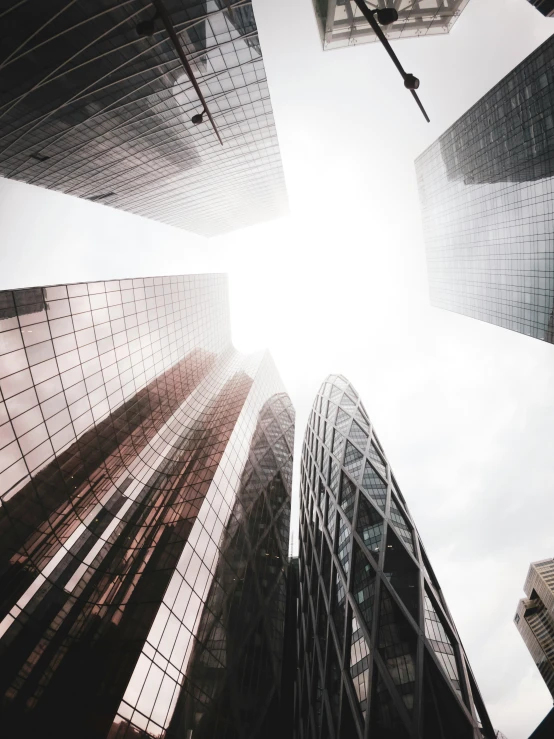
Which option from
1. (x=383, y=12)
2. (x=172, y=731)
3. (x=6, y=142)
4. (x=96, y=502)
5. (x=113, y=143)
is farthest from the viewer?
(x=113, y=143)

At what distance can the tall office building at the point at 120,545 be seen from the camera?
17.0m

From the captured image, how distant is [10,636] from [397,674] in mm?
22586

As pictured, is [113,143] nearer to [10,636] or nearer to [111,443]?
[111,443]

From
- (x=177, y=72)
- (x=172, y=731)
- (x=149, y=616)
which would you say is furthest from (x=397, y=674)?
(x=177, y=72)

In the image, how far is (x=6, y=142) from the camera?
35531mm

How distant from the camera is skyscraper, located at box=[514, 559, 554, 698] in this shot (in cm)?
9369

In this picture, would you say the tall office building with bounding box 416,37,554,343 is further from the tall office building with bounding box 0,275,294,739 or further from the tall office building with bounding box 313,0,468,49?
the tall office building with bounding box 0,275,294,739

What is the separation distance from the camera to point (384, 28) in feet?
116

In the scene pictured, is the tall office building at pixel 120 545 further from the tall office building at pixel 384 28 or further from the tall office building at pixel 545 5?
the tall office building at pixel 545 5

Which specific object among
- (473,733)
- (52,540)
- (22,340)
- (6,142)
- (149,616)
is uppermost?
(6,142)

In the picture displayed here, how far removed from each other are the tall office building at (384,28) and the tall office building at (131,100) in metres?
9.85

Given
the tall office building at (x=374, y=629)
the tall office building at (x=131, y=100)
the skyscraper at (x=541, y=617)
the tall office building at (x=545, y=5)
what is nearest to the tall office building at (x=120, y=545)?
the tall office building at (x=374, y=629)

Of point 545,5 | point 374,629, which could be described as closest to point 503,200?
point 545,5

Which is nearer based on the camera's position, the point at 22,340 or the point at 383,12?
the point at 383,12
